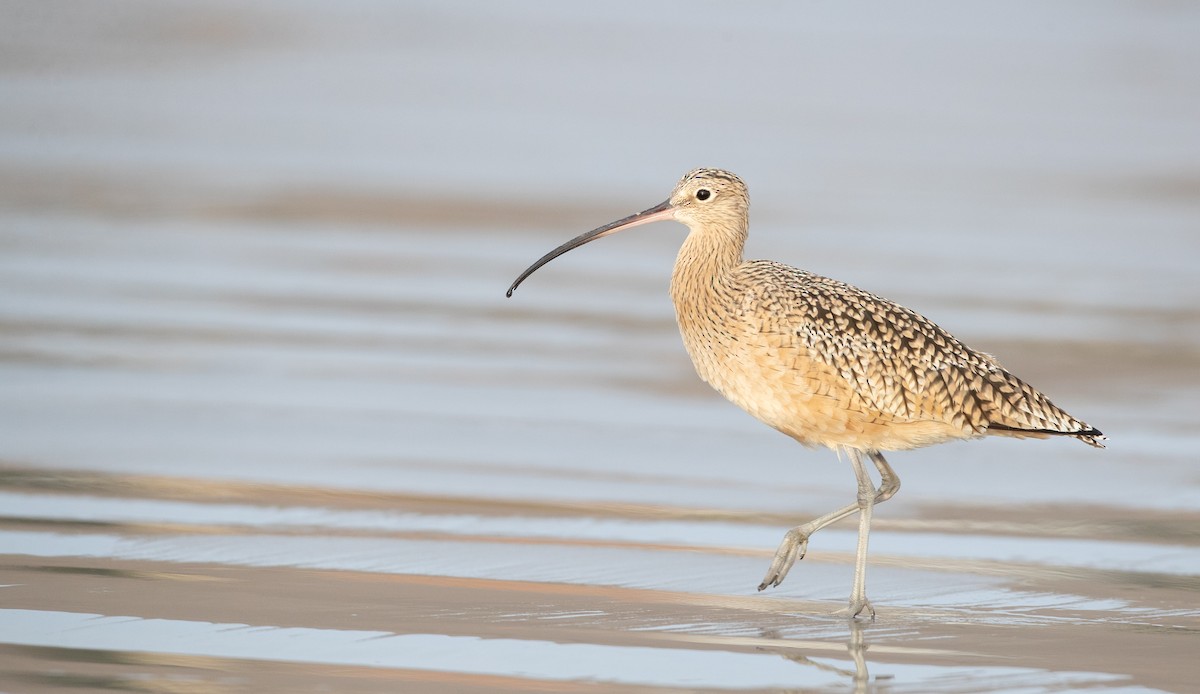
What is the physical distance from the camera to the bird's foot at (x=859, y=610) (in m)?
6.65

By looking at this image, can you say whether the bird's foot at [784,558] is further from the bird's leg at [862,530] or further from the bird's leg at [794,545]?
the bird's leg at [862,530]

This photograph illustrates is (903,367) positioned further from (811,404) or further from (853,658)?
(853,658)

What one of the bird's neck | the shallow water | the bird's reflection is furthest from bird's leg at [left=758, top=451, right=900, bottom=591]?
the bird's neck

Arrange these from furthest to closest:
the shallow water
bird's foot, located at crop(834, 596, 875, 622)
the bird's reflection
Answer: bird's foot, located at crop(834, 596, 875, 622)
the shallow water
the bird's reflection

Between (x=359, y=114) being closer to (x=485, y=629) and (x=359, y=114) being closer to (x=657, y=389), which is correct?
(x=657, y=389)

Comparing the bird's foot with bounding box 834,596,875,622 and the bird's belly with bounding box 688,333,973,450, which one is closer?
the bird's foot with bounding box 834,596,875,622

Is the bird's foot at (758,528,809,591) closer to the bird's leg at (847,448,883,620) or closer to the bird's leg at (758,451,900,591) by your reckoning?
the bird's leg at (758,451,900,591)

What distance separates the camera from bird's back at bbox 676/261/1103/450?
7.04m

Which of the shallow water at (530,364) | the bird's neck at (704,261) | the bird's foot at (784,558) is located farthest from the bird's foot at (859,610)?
the bird's neck at (704,261)

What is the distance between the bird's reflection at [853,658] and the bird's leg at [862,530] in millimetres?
78

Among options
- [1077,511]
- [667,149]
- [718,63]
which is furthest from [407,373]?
[718,63]

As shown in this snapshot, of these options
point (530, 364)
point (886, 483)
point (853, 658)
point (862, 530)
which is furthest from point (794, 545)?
point (530, 364)

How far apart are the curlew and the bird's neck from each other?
14 cm

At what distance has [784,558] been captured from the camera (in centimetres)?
695
